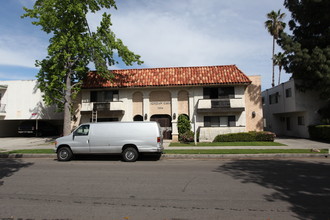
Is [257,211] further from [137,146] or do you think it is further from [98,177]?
[137,146]

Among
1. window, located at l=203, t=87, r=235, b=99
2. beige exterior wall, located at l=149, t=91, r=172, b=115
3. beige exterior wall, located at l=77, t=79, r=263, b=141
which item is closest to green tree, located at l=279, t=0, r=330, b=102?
beige exterior wall, located at l=77, t=79, r=263, b=141

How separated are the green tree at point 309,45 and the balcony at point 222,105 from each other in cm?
592

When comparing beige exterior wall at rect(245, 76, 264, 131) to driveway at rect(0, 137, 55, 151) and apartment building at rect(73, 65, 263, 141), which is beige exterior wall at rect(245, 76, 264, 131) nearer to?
apartment building at rect(73, 65, 263, 141)

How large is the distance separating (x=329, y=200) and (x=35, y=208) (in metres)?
6.46

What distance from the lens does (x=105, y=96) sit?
72.7 feet

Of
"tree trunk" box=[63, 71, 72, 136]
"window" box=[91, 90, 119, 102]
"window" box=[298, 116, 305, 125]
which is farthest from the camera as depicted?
"window" box=[298, 116, 305, 125]

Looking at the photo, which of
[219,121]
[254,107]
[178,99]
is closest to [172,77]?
[178,99]

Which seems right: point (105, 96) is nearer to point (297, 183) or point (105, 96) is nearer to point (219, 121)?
point (219, 121)

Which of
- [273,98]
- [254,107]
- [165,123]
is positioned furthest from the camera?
[273,98]

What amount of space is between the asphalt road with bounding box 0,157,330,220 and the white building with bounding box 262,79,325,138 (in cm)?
1468

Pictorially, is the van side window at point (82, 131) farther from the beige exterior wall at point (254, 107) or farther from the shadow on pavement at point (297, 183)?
the beige exterior wall at point (254, 107)

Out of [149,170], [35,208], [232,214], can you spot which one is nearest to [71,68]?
[149,170]

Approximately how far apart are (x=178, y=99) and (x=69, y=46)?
10.5 metres

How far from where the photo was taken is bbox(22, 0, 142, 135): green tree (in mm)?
17516
